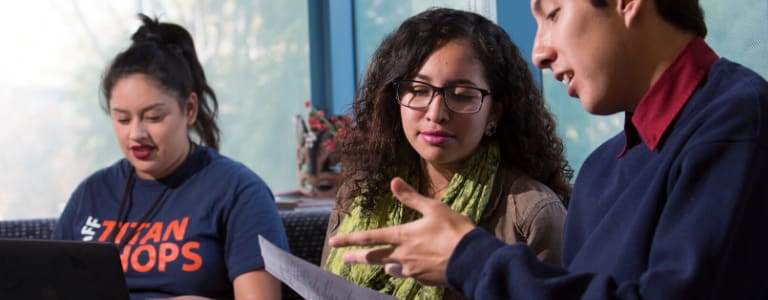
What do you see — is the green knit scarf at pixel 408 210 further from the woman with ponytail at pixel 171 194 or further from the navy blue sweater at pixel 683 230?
the navy blue sweater at pixel 683 230

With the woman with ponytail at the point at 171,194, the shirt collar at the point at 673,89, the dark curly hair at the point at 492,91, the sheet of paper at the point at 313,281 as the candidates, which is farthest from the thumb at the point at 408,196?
the woman with ponytail at the point at 171,194

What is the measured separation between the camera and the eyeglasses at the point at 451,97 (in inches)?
57.1

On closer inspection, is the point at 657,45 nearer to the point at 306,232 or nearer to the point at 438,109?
the point at 438,109

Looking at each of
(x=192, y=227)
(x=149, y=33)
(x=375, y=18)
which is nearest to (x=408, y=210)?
(x=192, y=227)

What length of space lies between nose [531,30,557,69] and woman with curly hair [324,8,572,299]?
19.3 inches

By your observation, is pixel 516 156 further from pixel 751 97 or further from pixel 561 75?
pixel 751 97

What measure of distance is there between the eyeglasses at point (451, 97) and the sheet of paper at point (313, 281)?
506 mm

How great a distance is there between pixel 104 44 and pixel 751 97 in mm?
4279

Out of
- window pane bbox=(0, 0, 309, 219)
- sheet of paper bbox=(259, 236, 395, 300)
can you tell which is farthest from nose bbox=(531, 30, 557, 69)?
window pane bbox=(0, 0, 309, 219)

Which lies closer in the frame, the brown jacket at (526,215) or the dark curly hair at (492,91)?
the brown jacket at (526,215)

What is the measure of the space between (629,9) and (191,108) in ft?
4.82

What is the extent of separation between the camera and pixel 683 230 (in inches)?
29.4

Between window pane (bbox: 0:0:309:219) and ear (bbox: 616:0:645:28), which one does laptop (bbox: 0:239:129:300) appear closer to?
ear (bbox: 616:0:645:28)

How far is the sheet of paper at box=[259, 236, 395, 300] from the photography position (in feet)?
2.90
